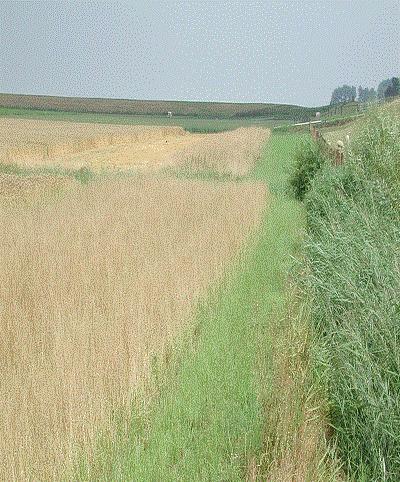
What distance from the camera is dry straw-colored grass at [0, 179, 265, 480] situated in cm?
323

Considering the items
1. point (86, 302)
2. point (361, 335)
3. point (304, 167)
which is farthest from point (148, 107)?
point (361, 335)

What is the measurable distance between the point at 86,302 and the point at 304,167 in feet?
29.7

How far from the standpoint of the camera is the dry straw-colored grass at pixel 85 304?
3232mm

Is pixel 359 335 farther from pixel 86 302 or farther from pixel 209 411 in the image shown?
pixel 86 302

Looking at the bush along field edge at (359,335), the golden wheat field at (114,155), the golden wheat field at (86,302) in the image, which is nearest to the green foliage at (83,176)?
the golden wheat field at (114,155)

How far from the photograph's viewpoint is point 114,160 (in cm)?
2719

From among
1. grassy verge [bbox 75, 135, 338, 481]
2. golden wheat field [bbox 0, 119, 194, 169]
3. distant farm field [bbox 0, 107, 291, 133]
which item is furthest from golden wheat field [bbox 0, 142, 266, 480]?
distant farm field [bbox 0, 107, 291, 133]

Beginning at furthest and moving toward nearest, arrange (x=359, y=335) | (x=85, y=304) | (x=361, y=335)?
(x=85, y=304), (x=361, y=335), (x=359, y=335)

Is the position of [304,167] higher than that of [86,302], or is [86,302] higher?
[304,167]

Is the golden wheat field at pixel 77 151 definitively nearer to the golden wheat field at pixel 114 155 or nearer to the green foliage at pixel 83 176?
the golden wheat field at pixel 114 155

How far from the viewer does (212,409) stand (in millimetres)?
3457

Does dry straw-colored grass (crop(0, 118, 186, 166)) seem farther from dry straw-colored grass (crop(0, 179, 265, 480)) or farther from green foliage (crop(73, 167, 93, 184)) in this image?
dry straw-colored grass (crop(0, 179, 265, 480))

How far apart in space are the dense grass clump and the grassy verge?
1.02ft

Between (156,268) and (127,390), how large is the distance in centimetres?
271
